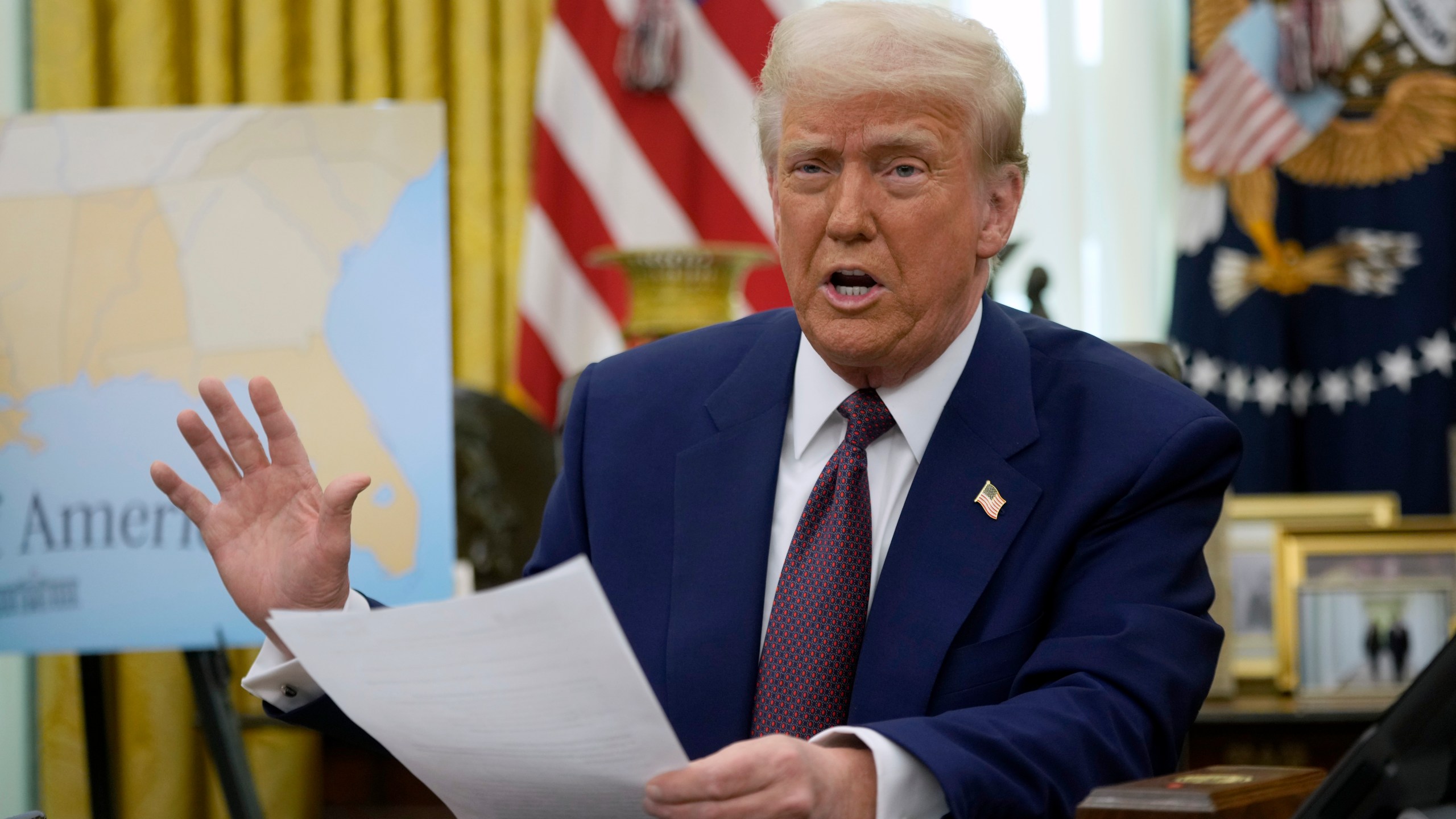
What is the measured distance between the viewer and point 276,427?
1332 millimetres

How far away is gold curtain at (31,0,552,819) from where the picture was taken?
3.45 meters

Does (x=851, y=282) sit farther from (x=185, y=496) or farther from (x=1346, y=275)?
(x=1346, y=275)

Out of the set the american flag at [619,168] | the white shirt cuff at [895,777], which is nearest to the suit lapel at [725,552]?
the white shirt cuff at [895,777]

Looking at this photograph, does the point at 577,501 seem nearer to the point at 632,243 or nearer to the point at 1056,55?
the point at 632,243

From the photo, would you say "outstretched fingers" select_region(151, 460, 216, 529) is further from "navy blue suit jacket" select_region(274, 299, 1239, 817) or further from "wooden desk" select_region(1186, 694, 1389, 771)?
"wooden desk" select_region(1186, 694, 1389, 771)

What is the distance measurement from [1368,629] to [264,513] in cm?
207

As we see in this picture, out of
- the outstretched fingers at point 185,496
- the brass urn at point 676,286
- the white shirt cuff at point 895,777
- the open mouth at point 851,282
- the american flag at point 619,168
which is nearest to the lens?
the white shirt cuff at point 895,777

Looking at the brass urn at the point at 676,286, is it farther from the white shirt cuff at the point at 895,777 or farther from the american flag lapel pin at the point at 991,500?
the white shirt cuff at the point at 895,777

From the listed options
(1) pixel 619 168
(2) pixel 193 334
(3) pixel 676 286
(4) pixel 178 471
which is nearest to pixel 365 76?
(1) pixel 619 168

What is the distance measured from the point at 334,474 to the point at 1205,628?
57.3 inches

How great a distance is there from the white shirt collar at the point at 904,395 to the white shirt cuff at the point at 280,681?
53cm

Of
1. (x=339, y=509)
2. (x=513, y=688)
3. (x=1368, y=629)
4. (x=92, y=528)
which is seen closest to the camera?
(x=513, y=688)

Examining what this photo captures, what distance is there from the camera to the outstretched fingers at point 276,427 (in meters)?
1.30

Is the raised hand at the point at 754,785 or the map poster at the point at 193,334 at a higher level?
the map poster at the point at 193,334
